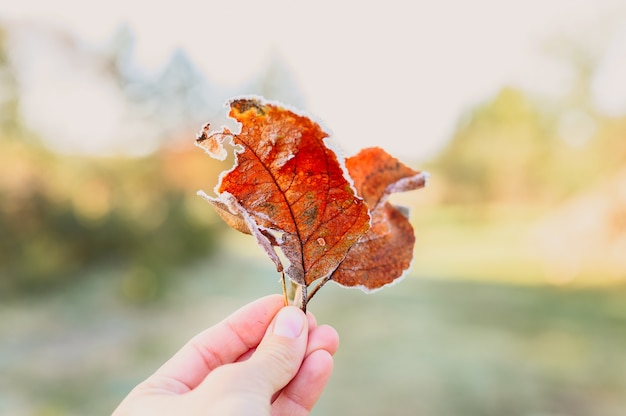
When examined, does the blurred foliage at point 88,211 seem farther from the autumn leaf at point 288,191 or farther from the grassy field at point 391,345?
the autumn leaf at point 288,191

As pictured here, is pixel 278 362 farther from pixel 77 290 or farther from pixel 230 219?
pixel 77 290

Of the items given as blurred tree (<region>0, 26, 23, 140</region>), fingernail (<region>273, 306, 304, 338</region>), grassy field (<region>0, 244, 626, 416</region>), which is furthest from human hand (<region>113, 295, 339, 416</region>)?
blurred tree (<region>0, 26, 23, 140</region>)

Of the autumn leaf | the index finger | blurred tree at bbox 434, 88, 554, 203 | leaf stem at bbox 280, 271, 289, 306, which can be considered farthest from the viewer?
blurred tree at bbox 434, 88, 554, 203

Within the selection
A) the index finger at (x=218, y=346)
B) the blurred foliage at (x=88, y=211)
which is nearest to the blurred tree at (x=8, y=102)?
the blurred foliage at (x=88, y=211)

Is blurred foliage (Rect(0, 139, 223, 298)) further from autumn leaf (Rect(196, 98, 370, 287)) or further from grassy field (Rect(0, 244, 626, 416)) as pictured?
autumn leaf (Rect(196, 98, 370, 287))

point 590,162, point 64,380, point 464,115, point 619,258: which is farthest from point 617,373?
point 64,380

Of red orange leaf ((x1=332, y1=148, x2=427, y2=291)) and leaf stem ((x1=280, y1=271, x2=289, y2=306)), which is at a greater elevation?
red orange leaf ((x1=332, y1=148, x2=427, y2=291))
